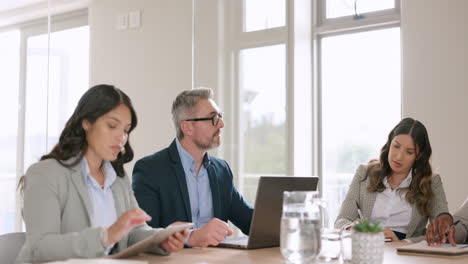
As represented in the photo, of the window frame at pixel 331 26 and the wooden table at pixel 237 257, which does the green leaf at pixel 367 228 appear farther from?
the window frame at pixel 331 26

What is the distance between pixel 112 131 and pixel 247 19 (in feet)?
9.16

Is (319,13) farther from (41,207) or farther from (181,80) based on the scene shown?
(41,207)

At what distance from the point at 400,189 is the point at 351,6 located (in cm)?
200

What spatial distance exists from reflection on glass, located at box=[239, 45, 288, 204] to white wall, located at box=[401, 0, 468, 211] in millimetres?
968

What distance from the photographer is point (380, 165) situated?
10.9ft

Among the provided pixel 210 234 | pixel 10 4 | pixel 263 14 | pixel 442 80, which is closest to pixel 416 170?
pixel 442 80

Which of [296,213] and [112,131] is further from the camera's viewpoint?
[112,131]

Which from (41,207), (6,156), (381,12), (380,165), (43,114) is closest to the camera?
(41,207)

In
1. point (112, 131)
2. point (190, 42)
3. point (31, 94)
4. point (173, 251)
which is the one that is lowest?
point (173, 251)

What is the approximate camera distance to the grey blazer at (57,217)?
1.90 meters

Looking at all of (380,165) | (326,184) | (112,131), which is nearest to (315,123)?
(326,184)

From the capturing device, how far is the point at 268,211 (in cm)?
229

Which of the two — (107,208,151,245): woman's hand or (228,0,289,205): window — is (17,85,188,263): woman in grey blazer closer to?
(107,208,151,245): woman's hand

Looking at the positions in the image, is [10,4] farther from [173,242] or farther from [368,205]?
[368,205]
